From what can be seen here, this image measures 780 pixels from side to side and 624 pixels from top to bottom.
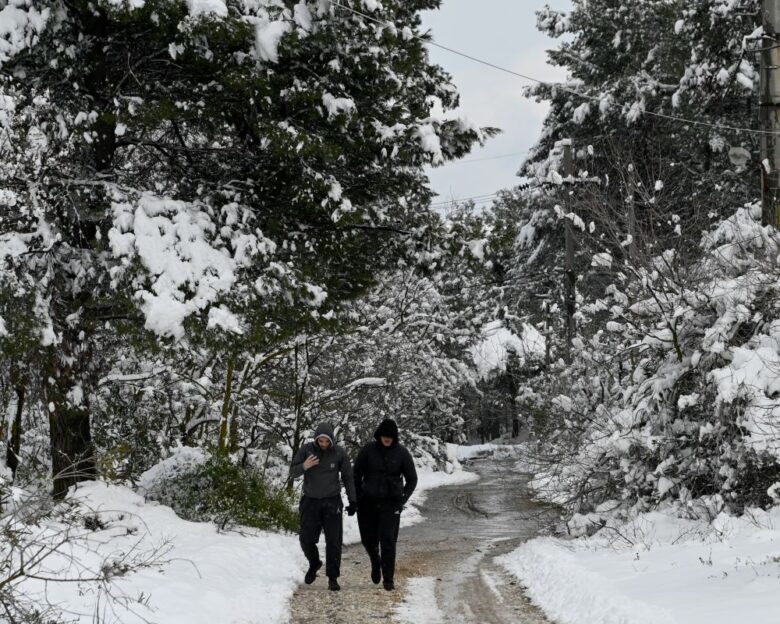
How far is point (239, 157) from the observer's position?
10.5 meters

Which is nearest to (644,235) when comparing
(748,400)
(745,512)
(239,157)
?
(748,400)

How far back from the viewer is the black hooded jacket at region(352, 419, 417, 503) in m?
8.90

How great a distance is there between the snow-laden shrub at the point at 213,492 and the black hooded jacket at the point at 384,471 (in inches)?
113

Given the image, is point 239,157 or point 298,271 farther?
point 239,157

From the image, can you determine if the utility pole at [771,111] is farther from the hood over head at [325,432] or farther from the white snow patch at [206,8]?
the white snow patch at [206,8]

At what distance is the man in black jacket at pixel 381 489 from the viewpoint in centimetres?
886

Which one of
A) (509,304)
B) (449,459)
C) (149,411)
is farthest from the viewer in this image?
(509,304)

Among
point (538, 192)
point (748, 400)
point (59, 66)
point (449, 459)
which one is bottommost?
point (449, 459)

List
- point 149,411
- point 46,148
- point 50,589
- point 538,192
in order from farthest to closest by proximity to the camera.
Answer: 1. point 538,192
2. point 149,411
3. point 46,148
4. point 50,589

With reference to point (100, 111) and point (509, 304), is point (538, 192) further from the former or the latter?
point (100, 111)

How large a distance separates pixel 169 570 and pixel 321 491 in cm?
177

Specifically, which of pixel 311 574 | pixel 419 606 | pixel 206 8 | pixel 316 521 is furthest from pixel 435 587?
pixel 206 8

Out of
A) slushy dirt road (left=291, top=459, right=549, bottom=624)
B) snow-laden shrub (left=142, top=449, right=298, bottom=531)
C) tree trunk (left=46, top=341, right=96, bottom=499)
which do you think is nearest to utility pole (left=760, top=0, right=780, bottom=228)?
slushy dirt road (left=291, top=459, right=549, bottom=624)

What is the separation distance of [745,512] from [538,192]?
2209 cm
